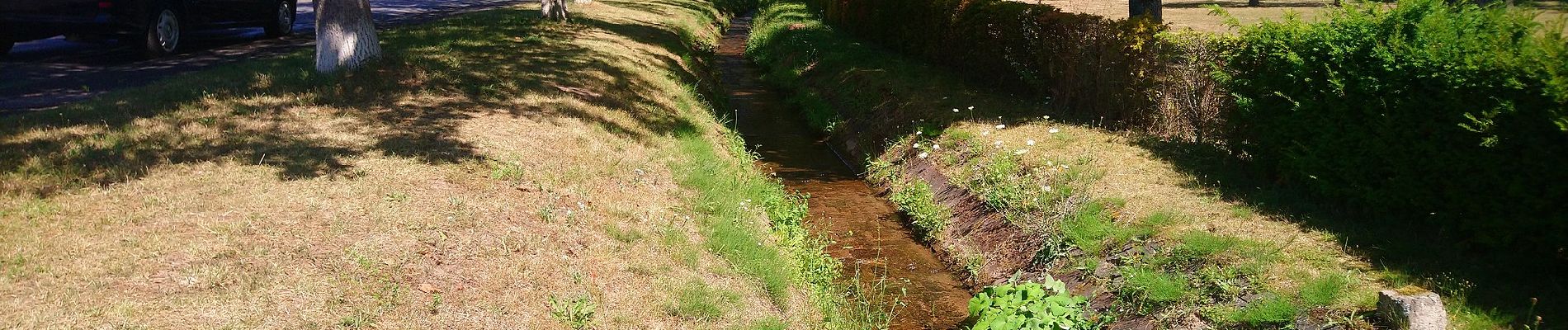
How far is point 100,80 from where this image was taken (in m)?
11.1

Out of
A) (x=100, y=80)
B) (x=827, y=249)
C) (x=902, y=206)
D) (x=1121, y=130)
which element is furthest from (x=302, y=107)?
(x=1121, y=130)

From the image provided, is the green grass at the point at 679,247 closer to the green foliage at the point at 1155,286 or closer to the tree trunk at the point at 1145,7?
the green foliage at the point at 1155,286

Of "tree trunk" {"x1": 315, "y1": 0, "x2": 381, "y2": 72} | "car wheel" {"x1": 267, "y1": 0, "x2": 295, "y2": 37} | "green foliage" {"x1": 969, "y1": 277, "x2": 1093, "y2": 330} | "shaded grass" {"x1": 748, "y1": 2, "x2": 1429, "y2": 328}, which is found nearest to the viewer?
"green foliage" {"x1": 969, "y1": 277, "x2": 1093, "y2": 330}

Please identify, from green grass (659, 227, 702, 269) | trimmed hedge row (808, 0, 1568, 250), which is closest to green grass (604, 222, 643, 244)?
green grass (659, 227, 702, 269)

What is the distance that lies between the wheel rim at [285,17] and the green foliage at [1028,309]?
14.0 m

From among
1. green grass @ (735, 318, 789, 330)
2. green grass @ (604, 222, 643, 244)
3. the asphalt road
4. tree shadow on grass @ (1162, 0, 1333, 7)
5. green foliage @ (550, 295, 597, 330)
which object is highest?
the asphalt road

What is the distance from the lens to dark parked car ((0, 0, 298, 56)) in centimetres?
1226

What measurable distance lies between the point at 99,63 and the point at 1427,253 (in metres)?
13.4

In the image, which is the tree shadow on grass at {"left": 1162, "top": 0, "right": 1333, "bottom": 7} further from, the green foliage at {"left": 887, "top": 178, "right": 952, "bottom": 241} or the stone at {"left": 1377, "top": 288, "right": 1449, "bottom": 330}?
the stone at {"left": 1377, "top": 288, "right": 1449, "bottom": 330}

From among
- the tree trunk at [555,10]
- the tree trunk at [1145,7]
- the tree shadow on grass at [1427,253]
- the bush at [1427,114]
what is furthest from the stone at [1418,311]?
the tree trunk at [555,10]

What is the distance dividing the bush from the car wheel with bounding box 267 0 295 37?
14079mm

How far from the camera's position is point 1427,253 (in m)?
6.12

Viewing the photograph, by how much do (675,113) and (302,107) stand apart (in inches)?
166

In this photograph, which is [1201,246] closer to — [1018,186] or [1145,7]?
[1018,186]
